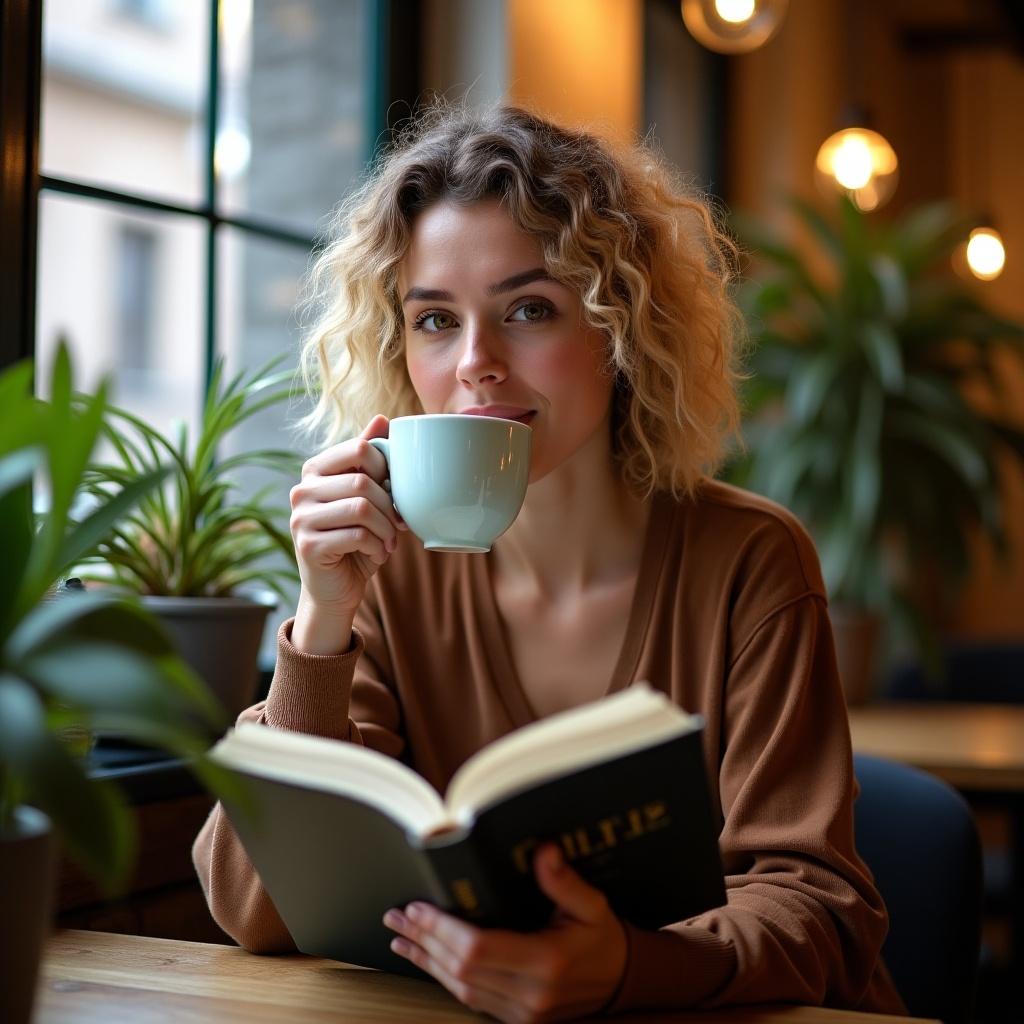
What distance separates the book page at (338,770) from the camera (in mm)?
823

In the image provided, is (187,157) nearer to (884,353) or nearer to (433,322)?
(433,322)

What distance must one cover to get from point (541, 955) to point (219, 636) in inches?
28.8

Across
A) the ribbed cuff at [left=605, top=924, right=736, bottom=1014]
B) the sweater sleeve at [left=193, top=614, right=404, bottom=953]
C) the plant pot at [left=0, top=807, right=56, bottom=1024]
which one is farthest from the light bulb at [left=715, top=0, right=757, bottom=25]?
the plant pot at [left=0, top=807, right=56, bottom=1024]

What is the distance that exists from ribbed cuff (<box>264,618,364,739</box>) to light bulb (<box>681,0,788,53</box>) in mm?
2150

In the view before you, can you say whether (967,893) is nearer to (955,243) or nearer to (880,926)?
(880,926)

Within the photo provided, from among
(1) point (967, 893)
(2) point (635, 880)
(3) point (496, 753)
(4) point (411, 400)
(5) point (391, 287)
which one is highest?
(5) point (391, 287)

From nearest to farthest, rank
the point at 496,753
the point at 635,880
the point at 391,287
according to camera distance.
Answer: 1. the point at 496,753
2. the point at 635,880
3. the point at 391,287

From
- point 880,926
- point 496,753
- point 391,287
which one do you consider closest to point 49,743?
point 496,753

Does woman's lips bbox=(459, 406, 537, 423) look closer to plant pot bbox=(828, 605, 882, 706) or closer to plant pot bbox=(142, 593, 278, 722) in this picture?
plant pot bbox=(142, 593, 278, 722)

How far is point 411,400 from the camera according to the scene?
5.13 feet

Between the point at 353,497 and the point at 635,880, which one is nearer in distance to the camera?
the point at 635,880

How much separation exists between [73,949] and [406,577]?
56 cm

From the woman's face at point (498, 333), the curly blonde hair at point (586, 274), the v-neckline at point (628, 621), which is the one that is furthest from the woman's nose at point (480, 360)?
the v-neckline at point (628, 621)

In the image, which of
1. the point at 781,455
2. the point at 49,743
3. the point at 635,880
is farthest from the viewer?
the point at 781,455
